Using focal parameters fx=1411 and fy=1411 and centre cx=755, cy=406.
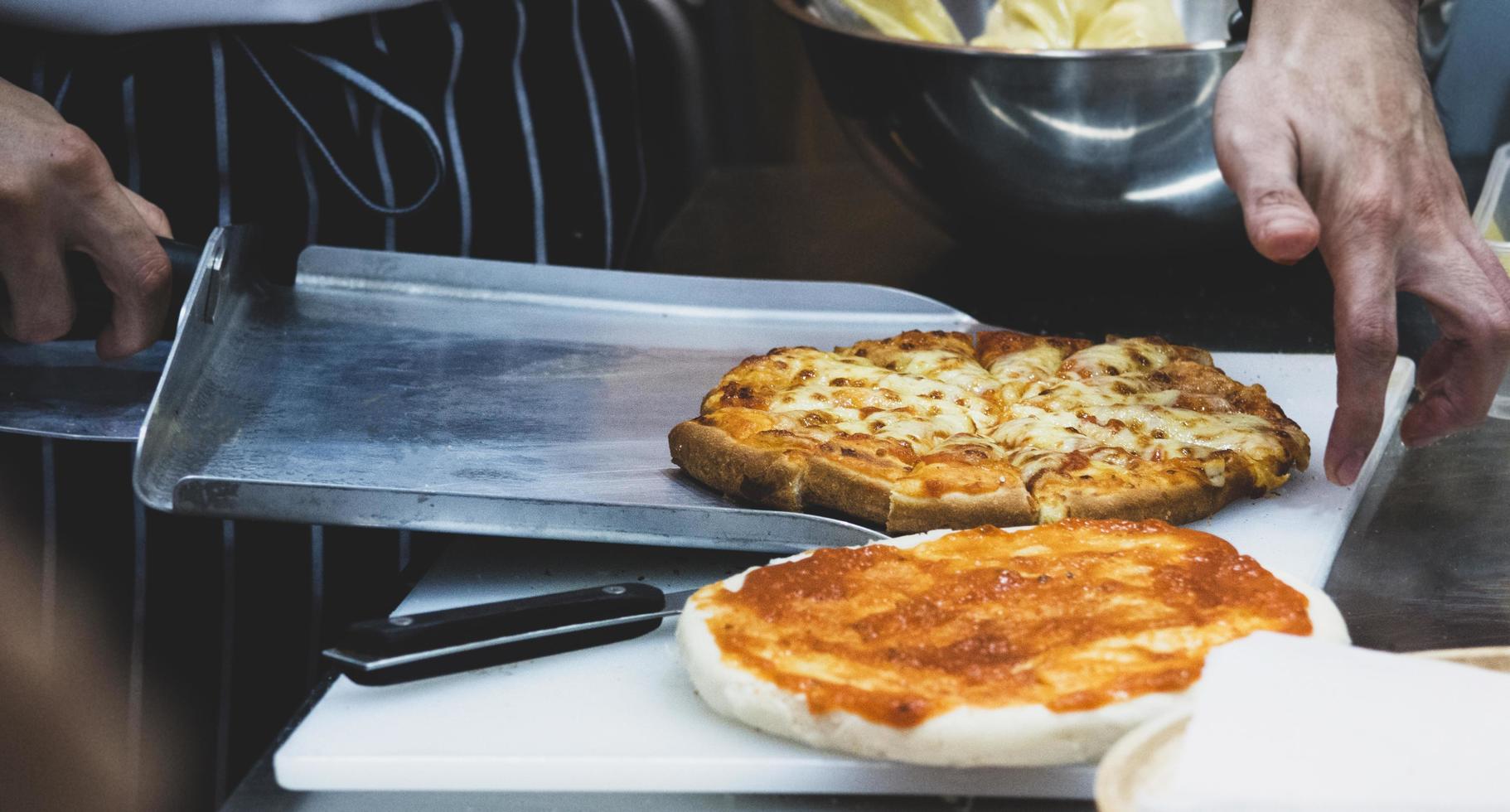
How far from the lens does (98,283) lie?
1.36m

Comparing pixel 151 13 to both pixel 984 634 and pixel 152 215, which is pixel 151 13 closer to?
pixel 152 215

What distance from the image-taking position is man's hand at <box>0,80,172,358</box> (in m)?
1.25

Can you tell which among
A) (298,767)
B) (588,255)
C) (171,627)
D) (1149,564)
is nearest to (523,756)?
(298,767)

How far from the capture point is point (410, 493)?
102 cm

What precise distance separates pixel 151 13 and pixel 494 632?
899 millimetres

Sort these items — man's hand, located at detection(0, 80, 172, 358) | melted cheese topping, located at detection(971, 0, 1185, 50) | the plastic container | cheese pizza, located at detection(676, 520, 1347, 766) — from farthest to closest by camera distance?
melted cheese topping, located at detection(971, 0, 1185, 50) < the plastic container < man's hand, located at detection(0, 80, 172, 358) < cheese pizza, located at detection(676, 520, 1347, 766)

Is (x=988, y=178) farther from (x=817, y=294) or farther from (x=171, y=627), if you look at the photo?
(x=171, y=627)

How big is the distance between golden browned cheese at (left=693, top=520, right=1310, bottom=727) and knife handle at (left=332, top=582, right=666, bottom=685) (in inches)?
2.5

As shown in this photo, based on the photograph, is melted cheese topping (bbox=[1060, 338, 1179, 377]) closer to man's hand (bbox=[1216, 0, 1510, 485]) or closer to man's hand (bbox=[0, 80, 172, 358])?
man's hand (bbox=[1216, 0, 1510, 485])

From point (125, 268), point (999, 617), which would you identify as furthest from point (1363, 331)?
point (125, 268)

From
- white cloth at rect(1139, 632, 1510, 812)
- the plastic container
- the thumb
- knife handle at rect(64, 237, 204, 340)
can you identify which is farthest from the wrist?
knife handle at rect(64, 237, 204, 340)

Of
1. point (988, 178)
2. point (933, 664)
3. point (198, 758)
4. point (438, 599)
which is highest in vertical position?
point (988, 178)

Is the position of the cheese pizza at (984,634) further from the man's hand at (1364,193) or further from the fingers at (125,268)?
the fingers at (125,268)

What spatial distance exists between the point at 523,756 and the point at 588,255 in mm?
1172
